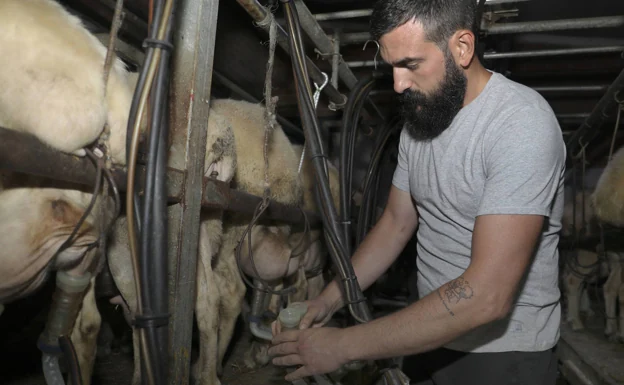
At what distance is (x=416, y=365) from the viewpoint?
2127 millimetres

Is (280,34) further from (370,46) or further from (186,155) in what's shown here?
(370,46)

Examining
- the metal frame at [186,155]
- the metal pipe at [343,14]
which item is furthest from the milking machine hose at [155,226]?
the metal pipe at [343,14]

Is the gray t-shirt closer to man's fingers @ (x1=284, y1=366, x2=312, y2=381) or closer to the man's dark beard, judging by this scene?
the man's dark beard

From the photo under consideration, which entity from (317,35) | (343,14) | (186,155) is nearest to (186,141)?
(186,155)

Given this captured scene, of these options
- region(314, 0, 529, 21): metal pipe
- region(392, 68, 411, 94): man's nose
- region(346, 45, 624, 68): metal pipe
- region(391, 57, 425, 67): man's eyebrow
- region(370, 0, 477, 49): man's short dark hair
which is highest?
region(346, 45, 624, 68): metal pipe

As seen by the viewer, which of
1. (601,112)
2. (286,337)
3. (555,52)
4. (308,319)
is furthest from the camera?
(601,112)

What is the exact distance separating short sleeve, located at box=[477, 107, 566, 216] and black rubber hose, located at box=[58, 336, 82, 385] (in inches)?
45.1

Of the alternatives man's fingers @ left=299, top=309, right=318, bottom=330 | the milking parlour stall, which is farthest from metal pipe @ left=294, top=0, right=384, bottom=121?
man's fingers @ left=299, top=309, right=318, bottom=330

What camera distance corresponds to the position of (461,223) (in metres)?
1.68

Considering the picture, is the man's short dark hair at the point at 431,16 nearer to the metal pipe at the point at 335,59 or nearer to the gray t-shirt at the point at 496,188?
the gray t-shirt at the point at 496,188

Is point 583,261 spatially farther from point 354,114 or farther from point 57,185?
point 57,185

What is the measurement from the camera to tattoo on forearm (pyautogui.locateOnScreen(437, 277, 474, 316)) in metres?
1.32

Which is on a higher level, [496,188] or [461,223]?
[496,188]

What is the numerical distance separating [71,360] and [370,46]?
3086 mm
